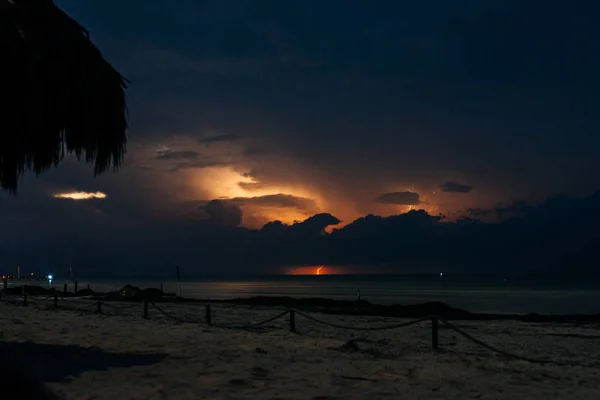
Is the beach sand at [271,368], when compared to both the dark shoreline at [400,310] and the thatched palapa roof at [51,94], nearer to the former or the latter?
the thatched palapa roof at [51,94]

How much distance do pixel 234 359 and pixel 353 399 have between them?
4.21 metres

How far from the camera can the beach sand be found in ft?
28.9

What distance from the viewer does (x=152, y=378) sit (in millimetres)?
9523

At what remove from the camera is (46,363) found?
10.7m

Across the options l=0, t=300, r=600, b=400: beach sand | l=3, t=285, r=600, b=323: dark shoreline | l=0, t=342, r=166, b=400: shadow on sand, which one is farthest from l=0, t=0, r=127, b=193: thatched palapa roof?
l=3, t=285, r=600, b=323: dark shoreline

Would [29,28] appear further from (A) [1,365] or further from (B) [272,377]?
(B) [272,377]

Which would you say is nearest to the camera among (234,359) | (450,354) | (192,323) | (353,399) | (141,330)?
(353,399)

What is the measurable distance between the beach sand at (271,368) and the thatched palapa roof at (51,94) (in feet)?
13.1

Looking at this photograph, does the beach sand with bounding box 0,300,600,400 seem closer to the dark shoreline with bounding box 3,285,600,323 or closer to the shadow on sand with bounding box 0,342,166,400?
the shadow on sand with bounding box 0,342,166,400

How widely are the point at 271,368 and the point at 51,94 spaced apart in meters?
6.54

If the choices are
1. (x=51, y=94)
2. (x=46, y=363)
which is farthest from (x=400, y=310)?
(x=51, y=94)

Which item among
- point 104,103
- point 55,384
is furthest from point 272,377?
point 104,103

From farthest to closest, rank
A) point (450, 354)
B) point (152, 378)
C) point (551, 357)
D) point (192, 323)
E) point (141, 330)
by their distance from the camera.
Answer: point (192, 323) < point (141, 330) < point (551, 357) < point (450, 354) < point (152, 378)

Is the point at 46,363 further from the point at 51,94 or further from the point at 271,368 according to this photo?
the point at 51,94
